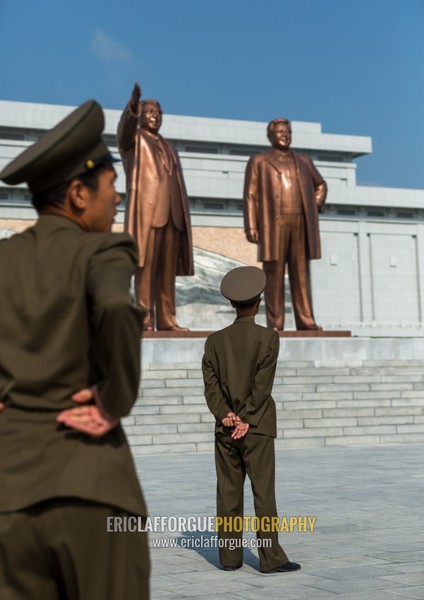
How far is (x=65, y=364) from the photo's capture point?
1.62 m

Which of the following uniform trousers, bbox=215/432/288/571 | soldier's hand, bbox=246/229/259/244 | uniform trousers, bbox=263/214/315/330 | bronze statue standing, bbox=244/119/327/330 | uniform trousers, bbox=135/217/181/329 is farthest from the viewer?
uniform trousers, bbox=263/214/315/330

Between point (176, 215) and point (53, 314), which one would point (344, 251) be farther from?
point (53, 314)

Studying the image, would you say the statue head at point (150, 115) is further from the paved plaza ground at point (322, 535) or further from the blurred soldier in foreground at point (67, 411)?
the blurred soldier in foreground at point (67, 411)

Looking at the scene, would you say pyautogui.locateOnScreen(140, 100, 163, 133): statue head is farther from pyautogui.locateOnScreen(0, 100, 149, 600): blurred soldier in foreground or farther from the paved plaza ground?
pyautogui.locateOnScreen(0, 100, 149, 600): blurred soldier in foreground

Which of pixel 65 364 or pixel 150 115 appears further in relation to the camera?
pixel 150 115

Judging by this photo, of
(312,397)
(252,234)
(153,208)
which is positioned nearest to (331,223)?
(252,234)

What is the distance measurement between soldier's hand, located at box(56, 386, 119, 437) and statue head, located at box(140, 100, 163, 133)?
34.5 ft

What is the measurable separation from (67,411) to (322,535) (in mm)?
3495

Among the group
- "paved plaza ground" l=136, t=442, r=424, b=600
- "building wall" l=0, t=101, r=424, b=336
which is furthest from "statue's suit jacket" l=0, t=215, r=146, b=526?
"building wall" l=0, t=101, r=424, b=336

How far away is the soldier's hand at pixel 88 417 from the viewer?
1.59m

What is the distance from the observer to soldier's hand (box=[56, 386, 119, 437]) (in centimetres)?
159

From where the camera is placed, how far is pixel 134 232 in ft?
38.7

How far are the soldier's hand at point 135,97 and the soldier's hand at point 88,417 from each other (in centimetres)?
857

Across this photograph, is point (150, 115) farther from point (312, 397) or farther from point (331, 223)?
point (331, 223)
